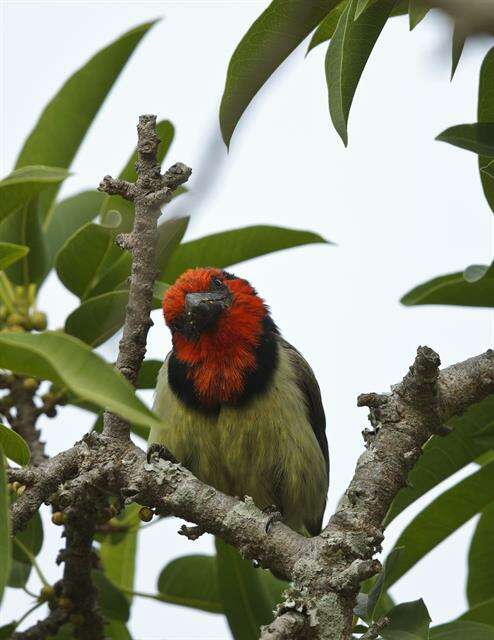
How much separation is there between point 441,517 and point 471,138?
4.18 ft

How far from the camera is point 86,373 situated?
145 cm

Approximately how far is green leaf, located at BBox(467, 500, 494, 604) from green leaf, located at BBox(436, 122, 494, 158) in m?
1.26

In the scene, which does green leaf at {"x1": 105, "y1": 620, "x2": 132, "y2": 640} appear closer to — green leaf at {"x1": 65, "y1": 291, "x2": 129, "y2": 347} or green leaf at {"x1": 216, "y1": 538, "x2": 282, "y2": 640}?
green leaf at {"x1": 216, "y1": 538, "x2": 282, "y2": 640}

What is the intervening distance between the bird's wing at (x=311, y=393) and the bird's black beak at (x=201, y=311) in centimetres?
43

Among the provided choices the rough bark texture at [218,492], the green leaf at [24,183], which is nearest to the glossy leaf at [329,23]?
the rough bark texture at [218,492]

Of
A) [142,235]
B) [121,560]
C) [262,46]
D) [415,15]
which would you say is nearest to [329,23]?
[262,46]

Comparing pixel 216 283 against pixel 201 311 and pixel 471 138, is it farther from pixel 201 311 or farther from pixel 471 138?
pixel 471 138

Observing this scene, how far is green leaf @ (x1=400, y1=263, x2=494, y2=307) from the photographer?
3.02 m

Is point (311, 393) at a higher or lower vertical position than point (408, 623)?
higher

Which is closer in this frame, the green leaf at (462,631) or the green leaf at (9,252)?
the green leaf at (9,252)

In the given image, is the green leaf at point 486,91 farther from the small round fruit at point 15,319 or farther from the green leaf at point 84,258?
the small round fruit at point 15,319

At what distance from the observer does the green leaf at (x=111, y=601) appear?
3.29m

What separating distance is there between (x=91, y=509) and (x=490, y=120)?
161 cm

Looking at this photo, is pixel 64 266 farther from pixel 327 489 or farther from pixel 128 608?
pixel 327 489
